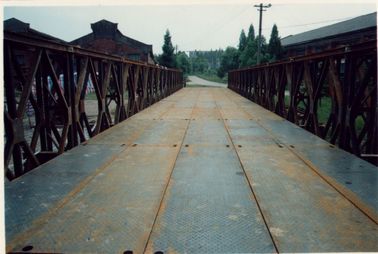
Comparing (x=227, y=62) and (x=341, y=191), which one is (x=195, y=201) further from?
(x=227, y=62)

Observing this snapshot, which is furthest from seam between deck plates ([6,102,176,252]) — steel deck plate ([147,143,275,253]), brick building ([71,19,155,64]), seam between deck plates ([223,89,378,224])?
brick building ([71,19,155,64])

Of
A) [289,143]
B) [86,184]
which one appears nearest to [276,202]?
[86,184]

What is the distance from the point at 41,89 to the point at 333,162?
152 inches

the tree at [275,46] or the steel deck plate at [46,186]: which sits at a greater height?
the tree at [275,46]

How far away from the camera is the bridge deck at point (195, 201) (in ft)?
6.29

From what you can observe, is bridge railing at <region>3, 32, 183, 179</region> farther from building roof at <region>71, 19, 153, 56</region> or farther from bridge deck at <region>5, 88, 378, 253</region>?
building roof at <region>71, 19, 153, 56</region>

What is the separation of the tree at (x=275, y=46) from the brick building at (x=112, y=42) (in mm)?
17600

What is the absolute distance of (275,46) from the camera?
1833 inches

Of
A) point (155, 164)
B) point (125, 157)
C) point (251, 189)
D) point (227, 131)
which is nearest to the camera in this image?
point (251, 189)

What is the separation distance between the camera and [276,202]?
2459 millimetres

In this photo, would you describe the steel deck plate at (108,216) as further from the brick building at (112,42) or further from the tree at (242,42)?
the tree at (242,42)

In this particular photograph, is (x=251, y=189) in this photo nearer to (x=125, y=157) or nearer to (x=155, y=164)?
(x=155, y=164)

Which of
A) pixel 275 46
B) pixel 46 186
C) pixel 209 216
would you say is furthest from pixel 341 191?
pixel 275 46

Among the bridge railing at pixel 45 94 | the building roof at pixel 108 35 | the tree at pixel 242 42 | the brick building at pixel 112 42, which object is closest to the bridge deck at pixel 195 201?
the bridge railing at pixel 45 94
